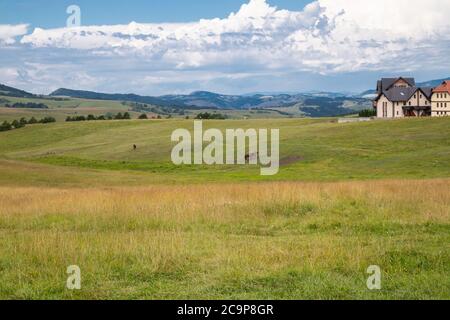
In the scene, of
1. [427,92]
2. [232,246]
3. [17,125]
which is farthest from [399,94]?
[232,246]

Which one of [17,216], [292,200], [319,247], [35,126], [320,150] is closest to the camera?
[319,247]

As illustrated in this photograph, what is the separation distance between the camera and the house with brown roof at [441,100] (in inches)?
5049

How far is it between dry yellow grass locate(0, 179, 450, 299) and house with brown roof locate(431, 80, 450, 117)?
11119cm

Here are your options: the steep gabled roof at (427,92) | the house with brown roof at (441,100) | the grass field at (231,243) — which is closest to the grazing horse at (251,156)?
the grass field at (231,243)

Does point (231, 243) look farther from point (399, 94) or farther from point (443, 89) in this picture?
point (399, 94)

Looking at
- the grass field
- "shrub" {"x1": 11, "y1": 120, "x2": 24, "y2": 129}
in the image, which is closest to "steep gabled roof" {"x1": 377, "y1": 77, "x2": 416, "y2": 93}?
"shrub" {"x1": 11, "y1": 120, "x2": 24, "y2": 129}

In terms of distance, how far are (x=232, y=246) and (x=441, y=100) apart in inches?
4889

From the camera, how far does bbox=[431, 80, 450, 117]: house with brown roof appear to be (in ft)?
421

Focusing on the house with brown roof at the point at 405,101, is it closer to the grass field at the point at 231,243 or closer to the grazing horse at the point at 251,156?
the grazing horse at the point at 251,156

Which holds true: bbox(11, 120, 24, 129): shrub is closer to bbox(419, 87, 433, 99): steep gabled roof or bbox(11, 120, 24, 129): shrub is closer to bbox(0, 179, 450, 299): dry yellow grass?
bbox(419, 87, 433, 99): steep gabled roof
